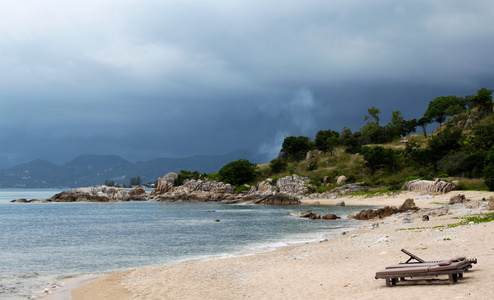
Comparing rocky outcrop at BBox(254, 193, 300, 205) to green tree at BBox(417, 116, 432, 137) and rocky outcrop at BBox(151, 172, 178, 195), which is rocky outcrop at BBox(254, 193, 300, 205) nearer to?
rocky outcrop at BBox(151, 172, 178, 195)

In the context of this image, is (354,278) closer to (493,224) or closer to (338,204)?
(493,224)

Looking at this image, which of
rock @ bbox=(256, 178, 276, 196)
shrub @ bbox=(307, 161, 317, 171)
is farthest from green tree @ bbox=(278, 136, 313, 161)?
rock @ bbox=(256, 178, 276, 196)

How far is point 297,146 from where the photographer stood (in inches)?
5674

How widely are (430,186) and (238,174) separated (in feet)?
214

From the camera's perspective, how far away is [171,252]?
102 feet

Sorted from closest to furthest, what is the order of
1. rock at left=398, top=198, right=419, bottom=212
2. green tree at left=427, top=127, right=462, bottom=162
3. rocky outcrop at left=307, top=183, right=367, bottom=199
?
rock at left=398, top=198, right=419, bottom=212
green tree at left=427, top=127, right=462, bottom=162
rocky outcrop at left=307, top=183, right=367, bottom=199

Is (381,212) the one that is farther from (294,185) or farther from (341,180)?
(294,185)

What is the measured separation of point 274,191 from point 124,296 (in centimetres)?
9895

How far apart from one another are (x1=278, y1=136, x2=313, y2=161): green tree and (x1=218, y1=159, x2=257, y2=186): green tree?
21453mm

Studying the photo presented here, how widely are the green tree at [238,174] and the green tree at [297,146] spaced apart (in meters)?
21.5

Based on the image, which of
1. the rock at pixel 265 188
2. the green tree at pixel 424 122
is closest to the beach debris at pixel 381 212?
the rock at pixel 265 188

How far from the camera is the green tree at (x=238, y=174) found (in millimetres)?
128875

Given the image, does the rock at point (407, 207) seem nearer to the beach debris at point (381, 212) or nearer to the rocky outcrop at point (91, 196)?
the beach debris at point (381, 212)

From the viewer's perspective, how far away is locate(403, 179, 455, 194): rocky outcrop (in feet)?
244
